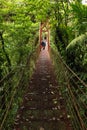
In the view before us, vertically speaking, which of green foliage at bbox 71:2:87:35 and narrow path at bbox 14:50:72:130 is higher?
green foliage at bbox 71:2:87:35

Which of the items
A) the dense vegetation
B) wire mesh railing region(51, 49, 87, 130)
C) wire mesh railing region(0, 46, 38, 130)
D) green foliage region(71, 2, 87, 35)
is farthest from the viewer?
the dense vegetation

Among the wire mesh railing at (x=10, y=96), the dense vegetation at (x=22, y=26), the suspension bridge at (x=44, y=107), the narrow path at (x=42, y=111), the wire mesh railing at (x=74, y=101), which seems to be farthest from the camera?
the dense vegetation at (x=22, y=26)

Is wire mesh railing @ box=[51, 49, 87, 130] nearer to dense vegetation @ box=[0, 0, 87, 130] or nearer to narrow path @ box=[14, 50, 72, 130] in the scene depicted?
narrow path @ box=[14, 50, 72, 130]

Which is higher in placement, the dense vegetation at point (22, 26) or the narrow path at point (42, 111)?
the dense vegetation at point (22, 26)

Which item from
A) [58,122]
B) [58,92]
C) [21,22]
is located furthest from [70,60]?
[58,122]

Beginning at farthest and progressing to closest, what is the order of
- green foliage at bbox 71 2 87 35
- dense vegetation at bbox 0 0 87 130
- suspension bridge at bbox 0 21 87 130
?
dense vegetation at bbox 0 0 87 130, green foliage at bbox 71 2 87 35, suspension bridge at bbox 0 21 87 130

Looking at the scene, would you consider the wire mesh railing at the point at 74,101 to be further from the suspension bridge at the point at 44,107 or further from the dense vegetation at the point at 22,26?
the dense vegetation at the point at 22,26

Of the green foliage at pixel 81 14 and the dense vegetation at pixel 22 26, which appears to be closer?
the green foliage at pixel 81 14

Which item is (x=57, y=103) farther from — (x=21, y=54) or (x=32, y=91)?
(x=21, y=54)

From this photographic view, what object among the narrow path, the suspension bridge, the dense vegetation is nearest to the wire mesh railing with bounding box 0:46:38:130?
the suspension bridge

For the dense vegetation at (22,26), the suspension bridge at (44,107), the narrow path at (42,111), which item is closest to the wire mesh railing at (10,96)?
the suspension bridge at (44,107)

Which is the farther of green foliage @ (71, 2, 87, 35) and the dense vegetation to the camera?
the dense vegetation

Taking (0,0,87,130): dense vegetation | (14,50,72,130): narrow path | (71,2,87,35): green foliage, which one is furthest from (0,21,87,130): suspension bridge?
(0,0,87,130): dense vegetation

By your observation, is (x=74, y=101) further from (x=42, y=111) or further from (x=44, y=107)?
(x=44, y=107)
